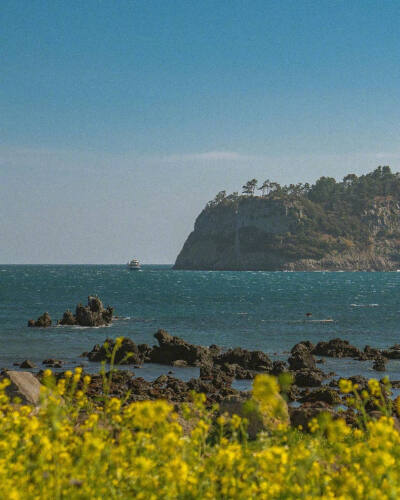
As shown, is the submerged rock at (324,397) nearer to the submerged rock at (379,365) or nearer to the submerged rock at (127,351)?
the submerged rock at (379,365)

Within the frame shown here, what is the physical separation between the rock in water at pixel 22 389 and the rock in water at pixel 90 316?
40.5 m

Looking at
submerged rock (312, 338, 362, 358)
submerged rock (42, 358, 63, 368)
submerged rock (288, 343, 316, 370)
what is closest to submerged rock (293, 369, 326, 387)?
submerged rock (288, 343, 316, 370)

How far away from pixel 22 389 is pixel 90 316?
41278 mm

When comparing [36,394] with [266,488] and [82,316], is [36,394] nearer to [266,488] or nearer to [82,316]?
[266,488]

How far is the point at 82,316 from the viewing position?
2331 inches

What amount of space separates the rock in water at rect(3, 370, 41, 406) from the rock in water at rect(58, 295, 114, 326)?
133 feet

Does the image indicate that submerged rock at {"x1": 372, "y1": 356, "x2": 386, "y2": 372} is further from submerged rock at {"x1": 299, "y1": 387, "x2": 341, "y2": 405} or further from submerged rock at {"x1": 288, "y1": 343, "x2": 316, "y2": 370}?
submerged rock at {"x1": 299, "y1": 387, "x2": 341, "y2": 405}

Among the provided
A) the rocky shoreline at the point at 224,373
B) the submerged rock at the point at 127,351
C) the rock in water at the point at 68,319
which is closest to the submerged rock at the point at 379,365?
the rocky shoreline at the point at 224,373

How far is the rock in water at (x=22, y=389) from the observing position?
1762 centimetres

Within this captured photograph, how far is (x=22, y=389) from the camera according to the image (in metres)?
17.9

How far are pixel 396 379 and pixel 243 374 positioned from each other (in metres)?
8.03

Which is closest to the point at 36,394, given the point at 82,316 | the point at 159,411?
the point at 159,411

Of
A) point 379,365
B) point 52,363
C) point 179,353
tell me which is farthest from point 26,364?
point 379,365

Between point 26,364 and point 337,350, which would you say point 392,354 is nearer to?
point 337,350
